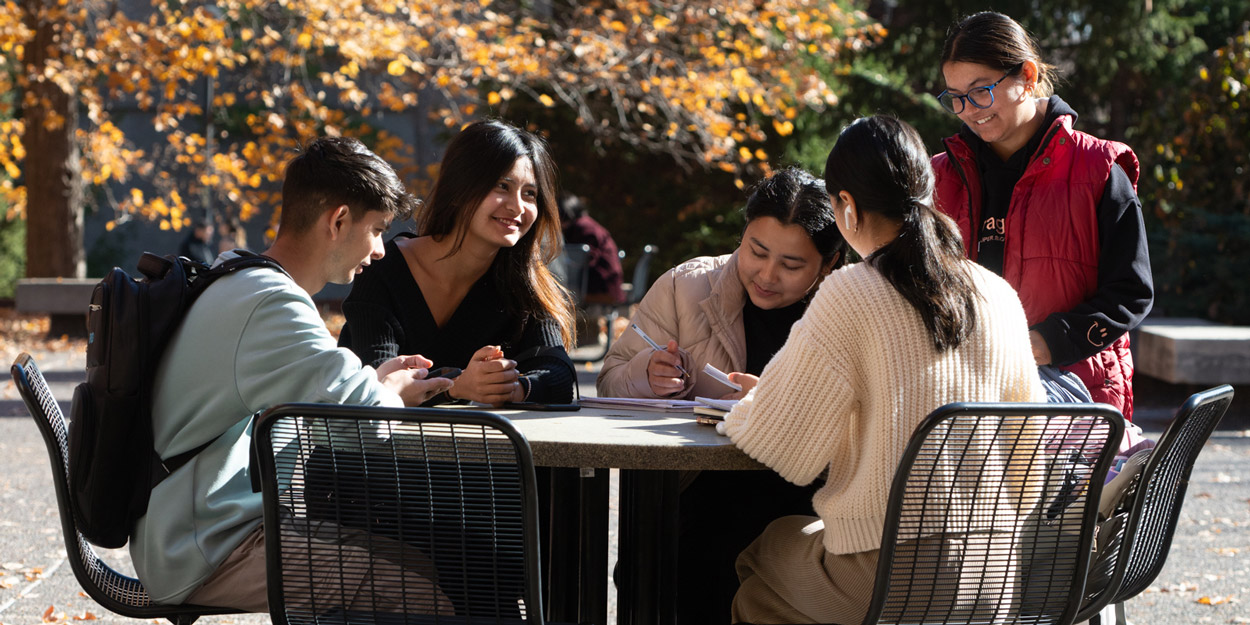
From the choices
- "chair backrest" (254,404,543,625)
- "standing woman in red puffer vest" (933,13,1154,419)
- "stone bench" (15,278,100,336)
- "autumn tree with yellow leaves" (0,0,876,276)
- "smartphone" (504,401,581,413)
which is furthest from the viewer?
"stone bench" (15,278,100,336)

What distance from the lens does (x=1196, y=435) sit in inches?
100

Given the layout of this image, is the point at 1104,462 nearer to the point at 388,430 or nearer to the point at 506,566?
the point at 506,566

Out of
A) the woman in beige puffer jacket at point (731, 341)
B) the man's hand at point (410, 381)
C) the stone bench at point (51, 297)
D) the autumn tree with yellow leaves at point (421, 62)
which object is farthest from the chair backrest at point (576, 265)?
the man's hand at point (410, 381)

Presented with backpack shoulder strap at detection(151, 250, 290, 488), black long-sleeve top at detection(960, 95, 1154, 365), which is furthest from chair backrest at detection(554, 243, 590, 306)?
backpack shoulder strap at detection(151, 250, 290, 488)

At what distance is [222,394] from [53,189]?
13.3m

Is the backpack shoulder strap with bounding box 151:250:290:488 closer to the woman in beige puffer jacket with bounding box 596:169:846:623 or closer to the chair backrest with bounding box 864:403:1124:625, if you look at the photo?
the woman in beige puffer jacket with bounding box 596:169:846:623

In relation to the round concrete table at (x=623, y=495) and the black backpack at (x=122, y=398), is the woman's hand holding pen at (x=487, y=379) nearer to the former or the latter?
the round concrete table at (x=623, y=495)

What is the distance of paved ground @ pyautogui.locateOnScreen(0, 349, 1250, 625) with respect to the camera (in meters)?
4.25

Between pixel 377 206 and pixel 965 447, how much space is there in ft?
4.43

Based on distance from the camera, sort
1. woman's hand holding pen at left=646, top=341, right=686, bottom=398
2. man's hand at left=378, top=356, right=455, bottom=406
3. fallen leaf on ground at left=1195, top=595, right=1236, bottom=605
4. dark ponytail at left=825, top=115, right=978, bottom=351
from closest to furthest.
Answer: dark ponytail at left=825, top=115, right=978, bottom=351, man's hand at left=378, top=356, right=455, bottom=406, woman's hand holding pen at left=646, top=341, right=686, bottom=398, fallen leaf on ground at left=1195, top=595, right=1236, bottom=605

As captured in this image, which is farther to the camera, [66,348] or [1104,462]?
[66,348]

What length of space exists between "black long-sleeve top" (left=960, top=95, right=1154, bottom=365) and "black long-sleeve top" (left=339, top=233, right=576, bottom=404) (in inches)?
46.1

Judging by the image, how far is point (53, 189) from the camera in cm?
1428

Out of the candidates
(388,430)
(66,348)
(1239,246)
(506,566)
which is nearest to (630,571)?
(506,566)
